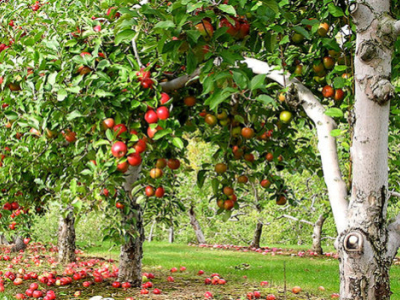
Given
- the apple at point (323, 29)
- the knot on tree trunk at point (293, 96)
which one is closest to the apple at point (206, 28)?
the knot on tree trunk at point (293, 96)

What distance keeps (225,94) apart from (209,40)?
0.40 metres

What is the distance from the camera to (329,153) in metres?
2.94

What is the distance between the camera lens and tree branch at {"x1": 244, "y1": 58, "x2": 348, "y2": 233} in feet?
9.03

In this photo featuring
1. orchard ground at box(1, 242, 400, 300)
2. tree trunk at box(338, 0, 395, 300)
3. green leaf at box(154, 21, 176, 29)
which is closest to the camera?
green leaf at box(154, 21, 176, 29)

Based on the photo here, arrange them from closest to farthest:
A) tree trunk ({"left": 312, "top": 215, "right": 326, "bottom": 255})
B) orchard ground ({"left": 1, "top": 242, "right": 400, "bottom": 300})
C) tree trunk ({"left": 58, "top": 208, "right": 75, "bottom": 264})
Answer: orchard ground ({"left": 1, "top": 242, "right": 400, "bottom": 300})
tree trunk ({"left": 58, "top": 208, "right": 75, "bottom": 264})
tree trunk ({"left": 312, "top": 215, "right": 326, "bottom": 255})

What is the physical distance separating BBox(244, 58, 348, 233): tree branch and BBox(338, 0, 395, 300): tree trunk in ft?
0.56

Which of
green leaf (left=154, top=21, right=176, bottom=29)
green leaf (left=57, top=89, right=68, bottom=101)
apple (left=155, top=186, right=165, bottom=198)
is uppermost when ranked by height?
green leaf (left=154, top=21, right=176, bottom=29)

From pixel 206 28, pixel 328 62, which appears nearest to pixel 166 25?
pixel 206 28

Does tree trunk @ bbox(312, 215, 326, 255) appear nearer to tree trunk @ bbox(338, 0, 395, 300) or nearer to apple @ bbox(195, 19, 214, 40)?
tree trunk @ bbox(338, 0, 395, 300)

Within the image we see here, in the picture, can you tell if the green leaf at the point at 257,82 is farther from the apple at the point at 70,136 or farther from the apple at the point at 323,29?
the apple at the point at 70,136

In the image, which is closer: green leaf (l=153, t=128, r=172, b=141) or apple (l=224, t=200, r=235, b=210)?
green leaf (l=153, t=128, r=172, b=141)

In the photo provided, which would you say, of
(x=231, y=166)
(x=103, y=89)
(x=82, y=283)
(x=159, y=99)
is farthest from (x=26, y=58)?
(x=82, y=283)

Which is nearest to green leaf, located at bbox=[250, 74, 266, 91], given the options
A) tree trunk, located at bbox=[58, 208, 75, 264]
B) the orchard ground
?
the orchard ground

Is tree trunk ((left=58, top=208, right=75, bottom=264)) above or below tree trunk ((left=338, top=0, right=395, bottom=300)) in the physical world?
below
